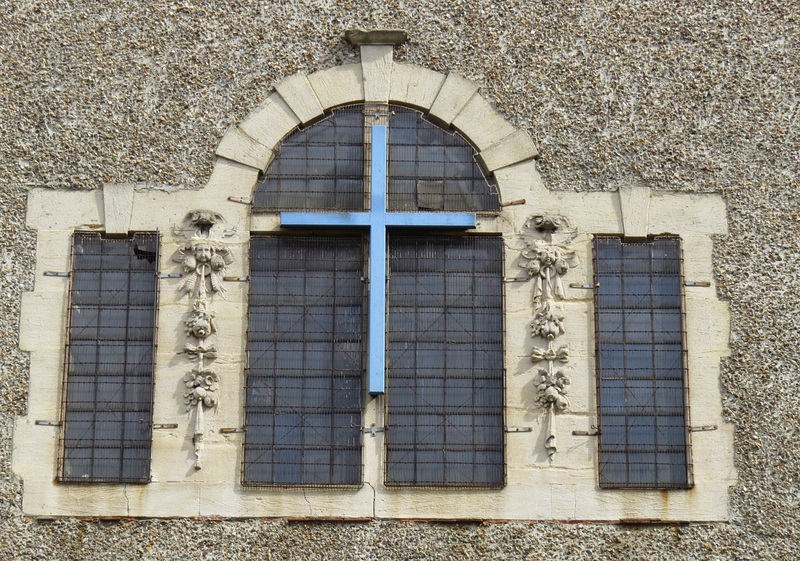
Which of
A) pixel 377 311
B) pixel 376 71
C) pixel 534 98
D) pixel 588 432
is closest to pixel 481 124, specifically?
pixel 534 98

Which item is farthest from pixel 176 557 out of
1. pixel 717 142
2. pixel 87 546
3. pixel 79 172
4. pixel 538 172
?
pixel 717 142

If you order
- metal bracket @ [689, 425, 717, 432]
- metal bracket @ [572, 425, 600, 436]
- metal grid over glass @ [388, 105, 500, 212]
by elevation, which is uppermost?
metal grid over glass @ [388, 105, 500, 212]

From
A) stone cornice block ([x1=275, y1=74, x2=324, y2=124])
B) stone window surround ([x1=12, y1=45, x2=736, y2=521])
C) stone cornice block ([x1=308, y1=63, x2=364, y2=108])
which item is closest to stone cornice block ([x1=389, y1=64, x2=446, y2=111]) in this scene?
stone window surround ([x1=12, y1=45, x2=736, y2=521])

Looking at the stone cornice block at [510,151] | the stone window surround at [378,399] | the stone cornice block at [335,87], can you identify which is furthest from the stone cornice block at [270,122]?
the stone cornice block at [510,151]

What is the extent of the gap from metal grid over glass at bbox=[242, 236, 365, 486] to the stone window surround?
109 millimetres

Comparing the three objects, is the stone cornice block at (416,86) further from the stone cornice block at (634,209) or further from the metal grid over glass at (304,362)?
the stone cornice block at (634,209)

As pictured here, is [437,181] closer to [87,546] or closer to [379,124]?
[379,124]

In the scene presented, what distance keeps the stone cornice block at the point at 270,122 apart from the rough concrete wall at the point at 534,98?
108 mm

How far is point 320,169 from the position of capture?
10.6m

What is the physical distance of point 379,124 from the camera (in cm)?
1060

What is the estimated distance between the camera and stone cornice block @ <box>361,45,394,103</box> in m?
10.6

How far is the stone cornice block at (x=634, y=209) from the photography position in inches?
407

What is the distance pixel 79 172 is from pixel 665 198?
4618 millimetres

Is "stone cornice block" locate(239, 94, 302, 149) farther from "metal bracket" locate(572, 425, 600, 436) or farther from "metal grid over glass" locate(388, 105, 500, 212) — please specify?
"metal bracket" locate(572, 425, 600, 436)
